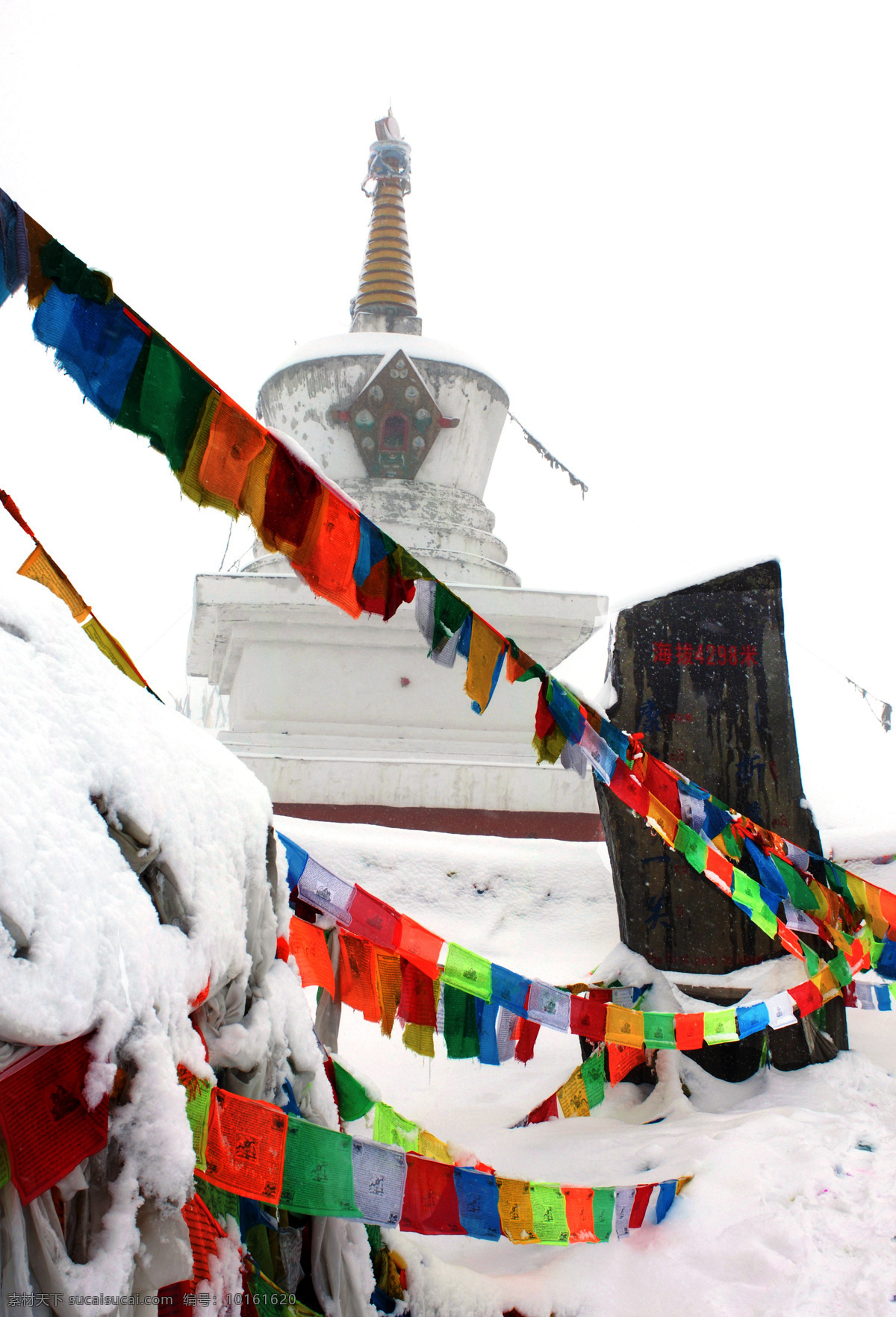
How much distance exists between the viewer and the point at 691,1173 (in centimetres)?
192

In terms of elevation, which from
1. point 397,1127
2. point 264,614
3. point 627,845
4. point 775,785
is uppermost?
point 264,614

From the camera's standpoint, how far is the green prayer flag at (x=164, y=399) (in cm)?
213

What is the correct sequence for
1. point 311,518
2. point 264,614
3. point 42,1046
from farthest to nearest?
point 264,614 → point 311,518 → point 42,1046

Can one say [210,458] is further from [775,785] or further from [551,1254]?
[775,785]

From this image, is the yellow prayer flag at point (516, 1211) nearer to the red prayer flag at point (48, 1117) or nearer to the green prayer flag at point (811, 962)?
the red prayer flag at point (48, 1117)

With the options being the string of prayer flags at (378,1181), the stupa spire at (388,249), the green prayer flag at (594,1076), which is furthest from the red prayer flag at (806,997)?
the stupa spire at (388,249)

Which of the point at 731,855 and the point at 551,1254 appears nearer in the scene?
the point at 551,1254

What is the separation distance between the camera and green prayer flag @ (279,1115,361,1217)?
1174 mm

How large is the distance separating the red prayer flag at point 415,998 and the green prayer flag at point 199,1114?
1.00 metres

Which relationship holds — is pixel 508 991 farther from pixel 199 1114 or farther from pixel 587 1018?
pixel 199 1114

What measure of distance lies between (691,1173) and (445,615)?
60.6 inches

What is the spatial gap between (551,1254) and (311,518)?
70.3 inches

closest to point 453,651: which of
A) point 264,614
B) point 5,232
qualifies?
point 5,232

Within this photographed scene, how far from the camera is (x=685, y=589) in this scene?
327 centimetres
